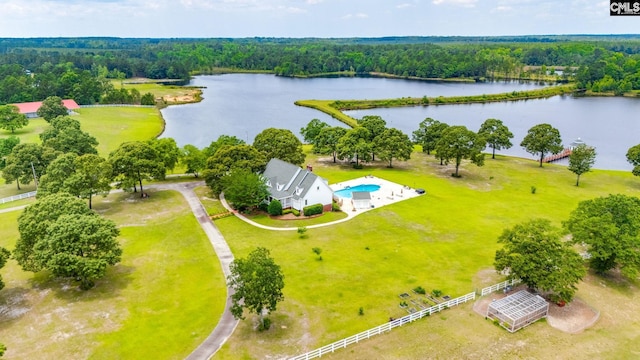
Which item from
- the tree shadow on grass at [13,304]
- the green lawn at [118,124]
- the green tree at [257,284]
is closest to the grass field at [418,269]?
the green tree at [257,284]

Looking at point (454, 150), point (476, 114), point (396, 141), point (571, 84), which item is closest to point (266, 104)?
point (476, 114)

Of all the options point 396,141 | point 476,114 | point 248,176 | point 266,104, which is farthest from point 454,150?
point 266,104

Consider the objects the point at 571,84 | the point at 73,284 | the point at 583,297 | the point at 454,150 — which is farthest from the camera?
the point at 571,84

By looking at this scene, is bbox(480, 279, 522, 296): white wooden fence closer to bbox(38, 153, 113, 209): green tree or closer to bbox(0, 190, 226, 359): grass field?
bbox(0, 190, 226, 359): grass field

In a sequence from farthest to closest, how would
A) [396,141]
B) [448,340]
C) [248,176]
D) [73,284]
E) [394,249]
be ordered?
[396,141] < [248,176] < [394,249] < [73,284] < [448,340]

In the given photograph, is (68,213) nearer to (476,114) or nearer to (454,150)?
(454,150)

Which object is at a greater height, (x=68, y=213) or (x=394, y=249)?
(x=68, y=213)

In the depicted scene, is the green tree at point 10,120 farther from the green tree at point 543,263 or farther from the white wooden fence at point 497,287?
the green tree at point 543,263

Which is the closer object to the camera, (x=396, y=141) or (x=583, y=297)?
(x=583, y=297)

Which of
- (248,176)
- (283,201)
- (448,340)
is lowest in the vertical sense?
(448,340)
